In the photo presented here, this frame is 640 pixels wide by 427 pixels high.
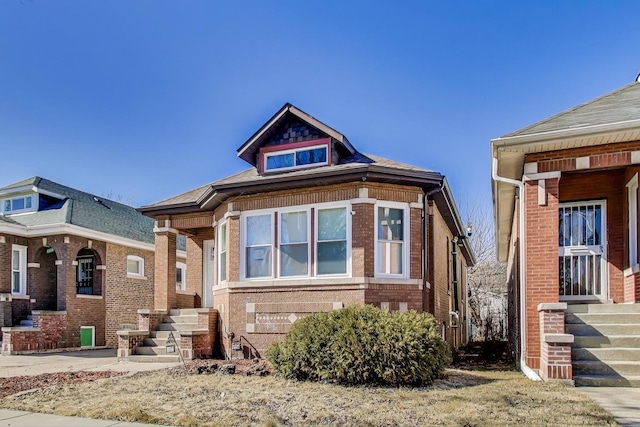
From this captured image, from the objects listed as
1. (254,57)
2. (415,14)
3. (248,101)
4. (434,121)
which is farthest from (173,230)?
(434,121)

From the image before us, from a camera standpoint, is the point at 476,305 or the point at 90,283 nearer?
the point at 90,283

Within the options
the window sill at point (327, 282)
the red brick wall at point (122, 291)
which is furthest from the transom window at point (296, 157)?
the red brick wall at point (122, 291)

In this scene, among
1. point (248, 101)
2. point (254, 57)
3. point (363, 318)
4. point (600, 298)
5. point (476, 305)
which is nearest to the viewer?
point (363, 318)

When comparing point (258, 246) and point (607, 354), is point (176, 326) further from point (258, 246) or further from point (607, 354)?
point (607, 354)

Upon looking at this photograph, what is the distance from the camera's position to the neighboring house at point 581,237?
307 inches

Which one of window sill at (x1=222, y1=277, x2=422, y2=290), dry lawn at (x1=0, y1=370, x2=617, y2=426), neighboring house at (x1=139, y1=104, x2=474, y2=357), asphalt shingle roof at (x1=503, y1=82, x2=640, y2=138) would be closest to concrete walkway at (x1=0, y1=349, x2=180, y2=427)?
dry lawn at (x1=0, y1=370, x2=617, y2=426)

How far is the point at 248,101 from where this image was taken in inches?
558

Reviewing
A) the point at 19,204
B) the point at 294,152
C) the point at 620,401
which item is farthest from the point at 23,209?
the point at 620,401

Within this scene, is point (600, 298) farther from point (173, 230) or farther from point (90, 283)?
point (90, 283)

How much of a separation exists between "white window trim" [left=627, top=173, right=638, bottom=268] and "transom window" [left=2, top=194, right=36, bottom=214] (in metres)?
18.8

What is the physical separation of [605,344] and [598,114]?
396 centimetres

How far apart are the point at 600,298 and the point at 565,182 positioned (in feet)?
8.06

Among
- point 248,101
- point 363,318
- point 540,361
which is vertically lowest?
point 540,361

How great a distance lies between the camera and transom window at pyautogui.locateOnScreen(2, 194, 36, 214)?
18.4m
